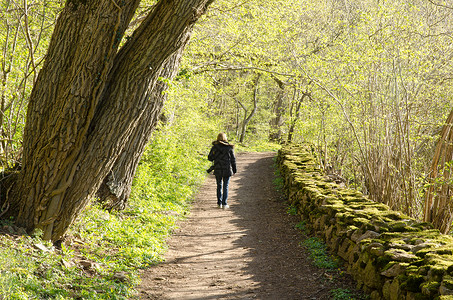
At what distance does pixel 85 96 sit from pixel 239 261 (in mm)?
3603

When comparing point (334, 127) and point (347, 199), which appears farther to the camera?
point (334, 127)

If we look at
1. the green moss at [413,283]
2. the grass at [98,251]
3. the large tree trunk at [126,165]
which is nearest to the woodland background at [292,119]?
the grass at [98,251]

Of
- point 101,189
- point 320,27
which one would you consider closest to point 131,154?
point 101,189

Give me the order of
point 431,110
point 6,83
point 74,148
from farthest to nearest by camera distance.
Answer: point 431,110, point 6,83, point 74,148

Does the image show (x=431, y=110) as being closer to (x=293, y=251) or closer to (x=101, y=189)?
(x=293, y=251)

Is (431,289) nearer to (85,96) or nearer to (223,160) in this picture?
(85,96)

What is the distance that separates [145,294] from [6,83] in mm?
3787

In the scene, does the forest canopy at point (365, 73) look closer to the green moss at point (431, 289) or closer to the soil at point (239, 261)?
the soil at point (239, 261)

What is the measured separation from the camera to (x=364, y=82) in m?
9.20

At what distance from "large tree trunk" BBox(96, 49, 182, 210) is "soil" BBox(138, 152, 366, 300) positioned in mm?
1354

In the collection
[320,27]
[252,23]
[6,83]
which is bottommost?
[6,83]

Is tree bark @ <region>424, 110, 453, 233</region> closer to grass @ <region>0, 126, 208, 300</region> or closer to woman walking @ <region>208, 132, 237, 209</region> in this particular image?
grass @ <region>0, 126, 208, 300</region>

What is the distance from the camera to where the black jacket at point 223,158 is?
9.98 meters

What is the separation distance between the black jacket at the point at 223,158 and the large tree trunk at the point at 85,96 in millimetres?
5077
